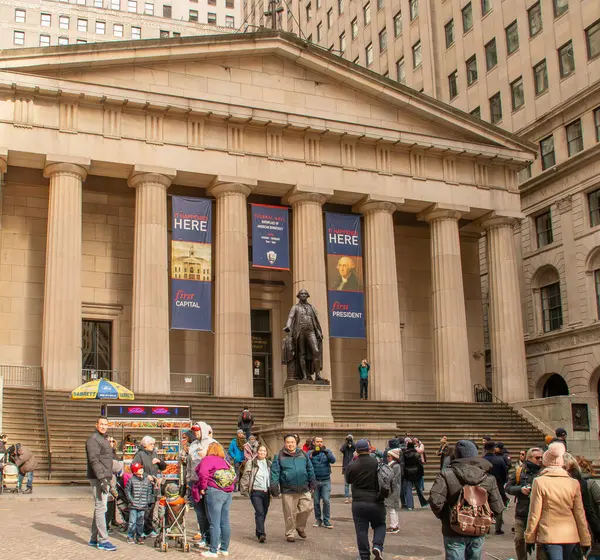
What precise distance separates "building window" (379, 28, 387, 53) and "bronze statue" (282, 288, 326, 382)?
130 feet

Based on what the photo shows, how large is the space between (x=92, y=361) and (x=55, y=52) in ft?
40.2

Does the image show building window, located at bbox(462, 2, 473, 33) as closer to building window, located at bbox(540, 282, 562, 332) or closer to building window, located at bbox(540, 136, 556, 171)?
building window, located at bbox(540, 136, 556, 171)

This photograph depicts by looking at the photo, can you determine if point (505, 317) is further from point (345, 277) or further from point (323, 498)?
point (323, 498)

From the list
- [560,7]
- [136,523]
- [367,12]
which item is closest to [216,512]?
[136,523]

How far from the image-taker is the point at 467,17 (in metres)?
A: 51.5

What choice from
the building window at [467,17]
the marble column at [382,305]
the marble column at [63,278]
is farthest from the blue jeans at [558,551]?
the building window at [467,17]

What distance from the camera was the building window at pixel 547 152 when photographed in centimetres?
4328

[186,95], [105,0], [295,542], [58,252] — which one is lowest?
[295,542]

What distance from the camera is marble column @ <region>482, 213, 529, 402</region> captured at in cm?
3694

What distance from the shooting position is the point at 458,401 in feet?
116

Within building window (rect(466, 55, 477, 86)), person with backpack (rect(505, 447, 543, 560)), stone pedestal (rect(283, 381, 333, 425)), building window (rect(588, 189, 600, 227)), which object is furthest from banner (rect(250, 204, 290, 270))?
person with backpack (rect(505, 447, 543, 560))

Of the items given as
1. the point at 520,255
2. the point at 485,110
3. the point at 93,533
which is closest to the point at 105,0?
the point at 485,110

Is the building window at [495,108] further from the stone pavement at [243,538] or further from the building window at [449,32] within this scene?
the stone pavement at [243,538]

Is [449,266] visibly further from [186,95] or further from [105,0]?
[105,0]
